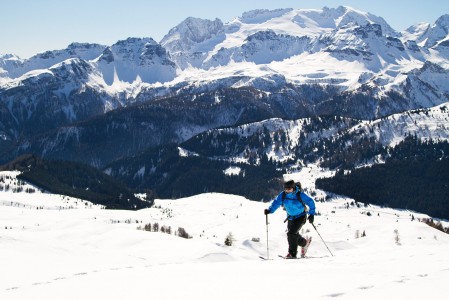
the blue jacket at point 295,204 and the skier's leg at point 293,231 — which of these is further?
the skier's leg at point 293,231

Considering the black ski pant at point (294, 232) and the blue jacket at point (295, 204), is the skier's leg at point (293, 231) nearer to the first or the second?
the black ski pant at point (294, 232)

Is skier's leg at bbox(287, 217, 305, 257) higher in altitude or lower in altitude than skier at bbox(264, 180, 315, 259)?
lower

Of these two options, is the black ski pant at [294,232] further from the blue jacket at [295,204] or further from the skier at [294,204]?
the blue jacket at [295,204]

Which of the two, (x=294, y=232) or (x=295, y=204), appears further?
(x=294, y=232)

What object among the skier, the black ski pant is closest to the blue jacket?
the skier

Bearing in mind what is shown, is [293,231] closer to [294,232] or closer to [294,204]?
[294,232]

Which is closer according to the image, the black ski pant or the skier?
the skier

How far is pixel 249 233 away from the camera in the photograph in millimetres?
105688

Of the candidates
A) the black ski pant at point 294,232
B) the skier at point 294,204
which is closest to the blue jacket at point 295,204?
the skier at point 294,204

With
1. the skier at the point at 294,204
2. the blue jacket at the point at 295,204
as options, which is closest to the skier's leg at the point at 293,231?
the skier at the point at 294,204

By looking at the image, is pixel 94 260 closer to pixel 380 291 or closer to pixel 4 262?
pixel 4 262

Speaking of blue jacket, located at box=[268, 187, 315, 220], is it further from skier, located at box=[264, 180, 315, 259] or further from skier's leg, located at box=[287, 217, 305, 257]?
skier's leg, located at box=[287, 217, 305, 257]

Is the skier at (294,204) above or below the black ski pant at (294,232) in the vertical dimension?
above

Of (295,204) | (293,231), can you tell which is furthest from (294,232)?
(295,204)
